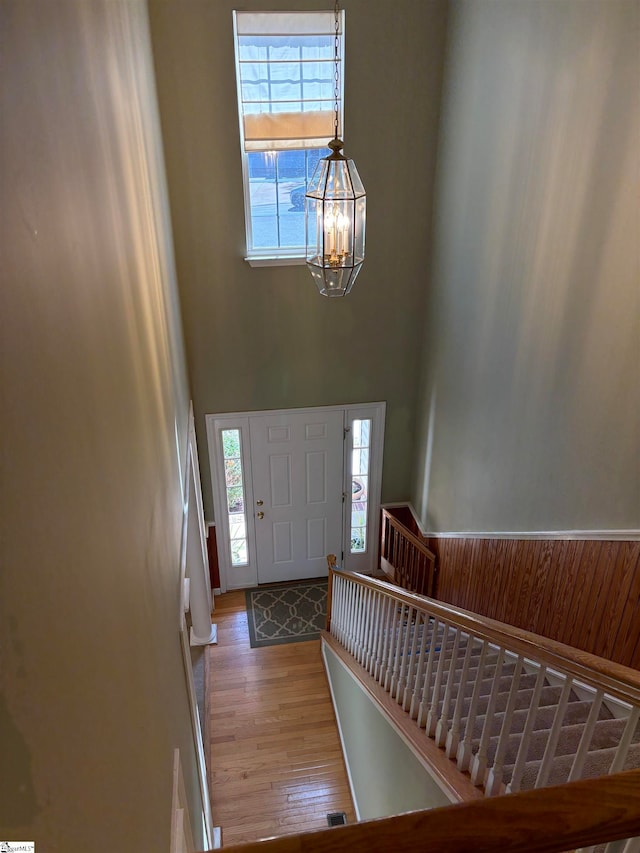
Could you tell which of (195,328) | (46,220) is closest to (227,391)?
(195,328)

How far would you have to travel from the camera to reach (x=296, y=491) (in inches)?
227

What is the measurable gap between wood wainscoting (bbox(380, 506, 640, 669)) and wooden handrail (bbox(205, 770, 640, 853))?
79.3 inches

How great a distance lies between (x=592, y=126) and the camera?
268 centimetres

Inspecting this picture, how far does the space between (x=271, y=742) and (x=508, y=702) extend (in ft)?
9.63

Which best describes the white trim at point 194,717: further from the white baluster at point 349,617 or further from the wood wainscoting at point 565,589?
the wood wainscoting at point 565,589

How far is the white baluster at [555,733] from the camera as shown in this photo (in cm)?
175

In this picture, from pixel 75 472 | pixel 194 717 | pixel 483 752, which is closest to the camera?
pixel 75 472

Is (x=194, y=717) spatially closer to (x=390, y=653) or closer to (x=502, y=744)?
(x=390, y=653)

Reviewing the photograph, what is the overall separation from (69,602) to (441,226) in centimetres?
435

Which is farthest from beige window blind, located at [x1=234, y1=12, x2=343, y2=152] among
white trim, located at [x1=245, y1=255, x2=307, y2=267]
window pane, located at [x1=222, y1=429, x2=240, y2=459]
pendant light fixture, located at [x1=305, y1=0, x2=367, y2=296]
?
window pane, located at [x1=222, y1=429, x2=240, y2=459]

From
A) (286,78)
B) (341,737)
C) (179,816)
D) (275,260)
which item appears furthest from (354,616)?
(286,78)

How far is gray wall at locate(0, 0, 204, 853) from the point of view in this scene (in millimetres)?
737

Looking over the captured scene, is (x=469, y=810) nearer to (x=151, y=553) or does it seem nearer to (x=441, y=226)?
(x=151, y=553)

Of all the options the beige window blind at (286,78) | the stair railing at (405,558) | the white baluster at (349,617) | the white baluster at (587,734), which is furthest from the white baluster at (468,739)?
the beige window blind at (286,78)
